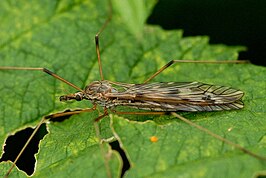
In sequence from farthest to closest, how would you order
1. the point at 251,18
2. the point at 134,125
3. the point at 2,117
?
the point at 251,18, the point at 2,117, the point at 134,125

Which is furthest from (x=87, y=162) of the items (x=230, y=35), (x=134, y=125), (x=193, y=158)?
(x=230, y=35)

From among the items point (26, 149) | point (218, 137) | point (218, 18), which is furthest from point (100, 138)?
point (218, 18)

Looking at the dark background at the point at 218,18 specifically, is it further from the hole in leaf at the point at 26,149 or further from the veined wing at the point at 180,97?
the hole in leaf at the point at 26,149

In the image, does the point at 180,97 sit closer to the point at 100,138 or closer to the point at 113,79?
the point at 100,138

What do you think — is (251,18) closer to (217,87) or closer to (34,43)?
(217,87)

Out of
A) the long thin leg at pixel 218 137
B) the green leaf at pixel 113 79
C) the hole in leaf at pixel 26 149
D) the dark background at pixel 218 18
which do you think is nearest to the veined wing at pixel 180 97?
the green leaf at pixel 113 79

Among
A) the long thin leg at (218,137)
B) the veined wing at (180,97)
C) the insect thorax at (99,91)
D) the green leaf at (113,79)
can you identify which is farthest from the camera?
the insect thorax at (99,91)
